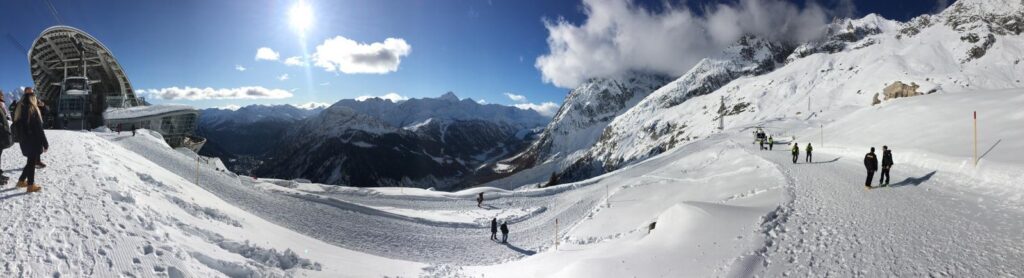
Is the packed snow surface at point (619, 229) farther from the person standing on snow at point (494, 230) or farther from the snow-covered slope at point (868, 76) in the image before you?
the snow-covered slope at point (868, 76)

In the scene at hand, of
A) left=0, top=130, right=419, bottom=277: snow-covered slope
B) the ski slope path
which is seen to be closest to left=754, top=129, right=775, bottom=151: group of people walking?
the ski slope path

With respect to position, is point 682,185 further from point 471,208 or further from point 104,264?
point 104,264

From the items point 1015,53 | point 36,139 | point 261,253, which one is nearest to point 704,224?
point 261,253

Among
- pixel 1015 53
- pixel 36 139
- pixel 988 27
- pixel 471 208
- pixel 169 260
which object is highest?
pixel 988 27

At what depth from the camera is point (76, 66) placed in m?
70.5

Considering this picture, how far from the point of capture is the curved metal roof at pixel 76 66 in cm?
6562

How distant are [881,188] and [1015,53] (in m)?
200

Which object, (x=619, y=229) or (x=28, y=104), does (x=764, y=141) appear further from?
(x=28, y=104)

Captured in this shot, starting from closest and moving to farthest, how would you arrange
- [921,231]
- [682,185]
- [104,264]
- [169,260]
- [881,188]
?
[104,264] → [169,260] → [921,231] → [881,188] → [682,185]

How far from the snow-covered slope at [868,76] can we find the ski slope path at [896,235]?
112m

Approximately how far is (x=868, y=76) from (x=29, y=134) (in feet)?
617

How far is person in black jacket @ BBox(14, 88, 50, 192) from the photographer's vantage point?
9.21 meters

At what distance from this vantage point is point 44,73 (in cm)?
6888

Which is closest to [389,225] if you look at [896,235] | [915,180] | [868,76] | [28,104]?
[28,104]
